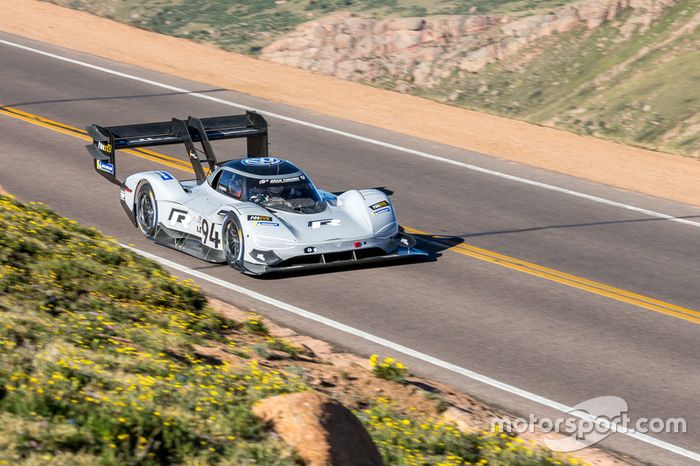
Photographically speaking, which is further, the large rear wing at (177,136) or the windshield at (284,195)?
the large rear wing at (177,136)

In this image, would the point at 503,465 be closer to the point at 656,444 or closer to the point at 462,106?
the point at 656,444

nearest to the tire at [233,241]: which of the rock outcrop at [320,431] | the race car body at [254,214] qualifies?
the race car body at [254,214]

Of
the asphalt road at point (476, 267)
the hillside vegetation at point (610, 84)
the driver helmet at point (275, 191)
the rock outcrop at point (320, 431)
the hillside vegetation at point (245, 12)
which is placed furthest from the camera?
the hillside vegetation at point (245, 12)

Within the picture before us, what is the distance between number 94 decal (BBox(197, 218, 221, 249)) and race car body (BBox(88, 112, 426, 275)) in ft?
0.05

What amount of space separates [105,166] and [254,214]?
370 centimetres

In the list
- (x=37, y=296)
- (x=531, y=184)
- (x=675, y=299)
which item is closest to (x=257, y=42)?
(x=531, y=184)

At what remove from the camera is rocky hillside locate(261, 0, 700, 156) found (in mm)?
24625

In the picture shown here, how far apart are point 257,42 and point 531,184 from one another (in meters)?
13.1

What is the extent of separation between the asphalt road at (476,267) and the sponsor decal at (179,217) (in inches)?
19.1

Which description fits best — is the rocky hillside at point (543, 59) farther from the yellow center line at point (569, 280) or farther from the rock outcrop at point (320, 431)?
the rock outcrop at point (320, 431)

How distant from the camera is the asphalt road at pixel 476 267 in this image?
12031 millimetres

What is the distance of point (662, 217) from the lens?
1859cm

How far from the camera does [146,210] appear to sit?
1625 cm

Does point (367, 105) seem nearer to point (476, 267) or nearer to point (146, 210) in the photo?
point (146, 210)
